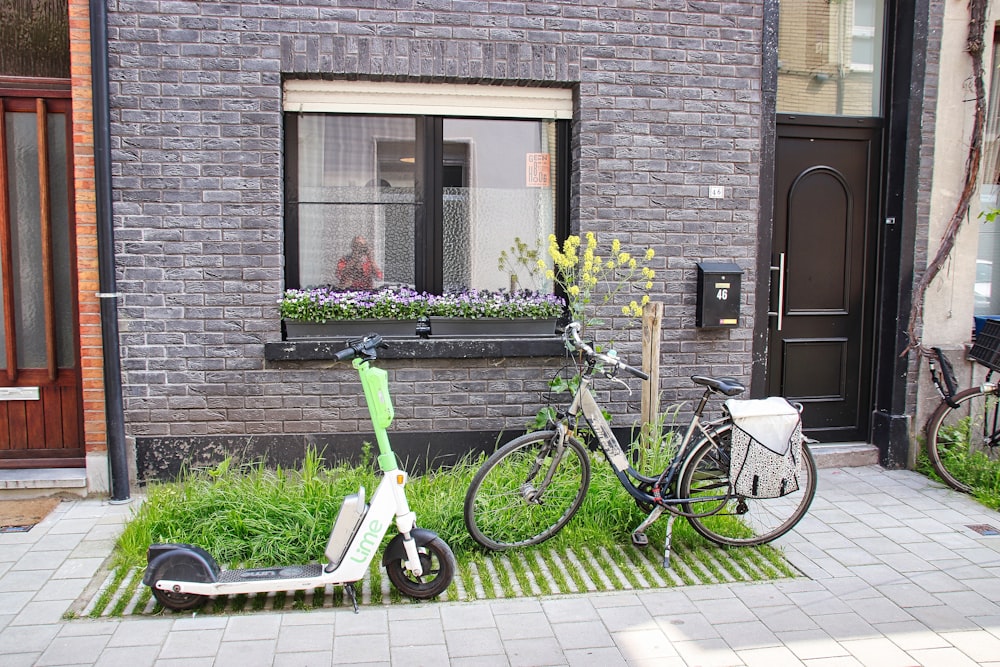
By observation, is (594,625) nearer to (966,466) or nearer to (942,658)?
(942,658)

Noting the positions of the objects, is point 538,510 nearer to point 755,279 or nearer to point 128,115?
point 755,279

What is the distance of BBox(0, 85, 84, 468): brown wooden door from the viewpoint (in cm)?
544

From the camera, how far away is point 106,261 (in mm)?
5129

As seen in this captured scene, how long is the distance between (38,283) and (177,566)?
2.96 m

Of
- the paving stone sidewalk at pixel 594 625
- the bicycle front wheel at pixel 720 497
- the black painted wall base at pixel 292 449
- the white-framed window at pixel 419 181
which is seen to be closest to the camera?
the paving stone sidewalk at pixel 594 625

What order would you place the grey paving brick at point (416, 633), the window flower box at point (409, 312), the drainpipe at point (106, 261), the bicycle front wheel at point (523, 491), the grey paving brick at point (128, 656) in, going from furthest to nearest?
the window flower box at point (409, 312)
the drainpipe at point (106, 261)
the bicycle front wheel at point (523, 491)
the grey paving brick at point (416, 633)
the grey paving brick at point (128, 656)

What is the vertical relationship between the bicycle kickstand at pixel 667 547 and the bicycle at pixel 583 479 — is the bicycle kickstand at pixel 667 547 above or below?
below

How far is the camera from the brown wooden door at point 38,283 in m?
5.44

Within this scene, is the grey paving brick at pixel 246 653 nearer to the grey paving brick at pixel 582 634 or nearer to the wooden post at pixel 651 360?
the grey paving brick at pixel 582 634

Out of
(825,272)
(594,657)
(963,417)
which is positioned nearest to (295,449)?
(594,657)

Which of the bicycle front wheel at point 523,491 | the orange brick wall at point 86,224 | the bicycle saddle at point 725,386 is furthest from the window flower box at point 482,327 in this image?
the orange brick wall at point 86,224

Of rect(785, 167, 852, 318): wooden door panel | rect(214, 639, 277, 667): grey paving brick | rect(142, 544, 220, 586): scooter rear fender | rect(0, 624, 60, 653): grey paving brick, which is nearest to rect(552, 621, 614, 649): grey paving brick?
rect(214, 639, 277, 667): grey paving brick

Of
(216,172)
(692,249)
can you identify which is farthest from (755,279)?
(216,172)

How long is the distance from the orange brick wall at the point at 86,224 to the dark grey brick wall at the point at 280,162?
16 cm
